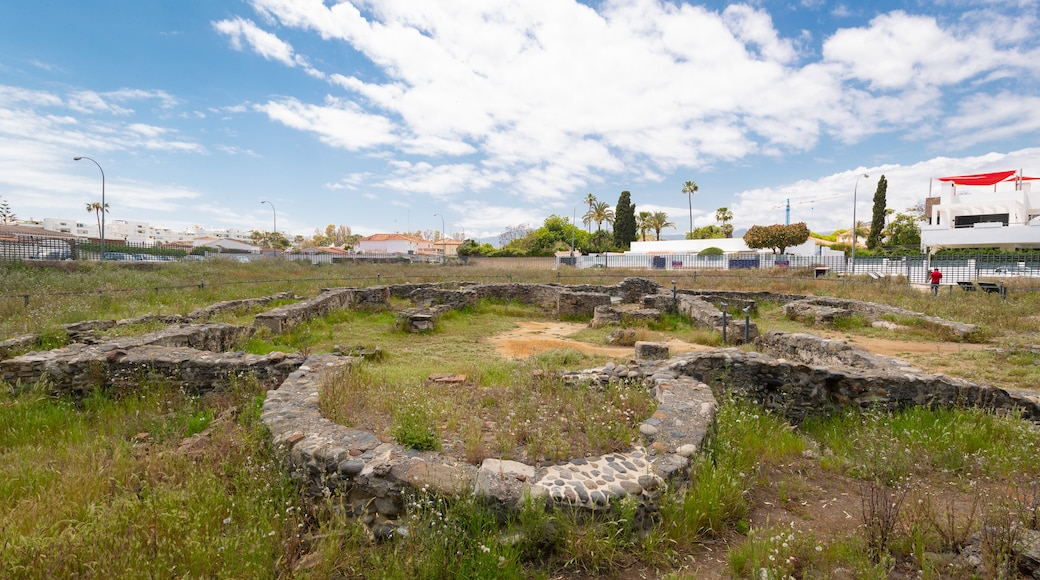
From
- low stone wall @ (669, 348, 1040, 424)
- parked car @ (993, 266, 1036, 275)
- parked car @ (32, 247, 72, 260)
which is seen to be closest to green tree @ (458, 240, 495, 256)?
parked car @ (32, 247, 72, 260)

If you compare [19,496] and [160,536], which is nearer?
[160,536]

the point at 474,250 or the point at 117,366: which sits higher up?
the point at 474,250

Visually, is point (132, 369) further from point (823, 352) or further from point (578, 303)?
point (578, 303)

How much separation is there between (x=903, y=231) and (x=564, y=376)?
77.4m

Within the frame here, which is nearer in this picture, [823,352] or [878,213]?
[823,352]

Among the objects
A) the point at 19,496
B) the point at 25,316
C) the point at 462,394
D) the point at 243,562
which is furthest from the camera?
the point at 25,316

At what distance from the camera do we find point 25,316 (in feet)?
36.4

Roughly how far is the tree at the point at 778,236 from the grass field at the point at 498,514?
55090mm

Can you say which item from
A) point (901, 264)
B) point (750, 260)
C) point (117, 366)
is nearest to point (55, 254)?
point (117, 366)

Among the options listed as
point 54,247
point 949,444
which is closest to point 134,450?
point 949,444

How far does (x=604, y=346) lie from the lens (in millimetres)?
12719

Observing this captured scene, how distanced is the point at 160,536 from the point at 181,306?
43.4 feet

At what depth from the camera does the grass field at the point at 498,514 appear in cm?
313

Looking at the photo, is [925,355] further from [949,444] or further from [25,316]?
[25,316]
